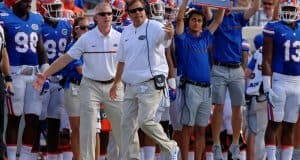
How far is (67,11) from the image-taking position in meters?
15.9

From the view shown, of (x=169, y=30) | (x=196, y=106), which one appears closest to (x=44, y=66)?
(x=196, y=106)

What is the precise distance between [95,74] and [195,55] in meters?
1.39

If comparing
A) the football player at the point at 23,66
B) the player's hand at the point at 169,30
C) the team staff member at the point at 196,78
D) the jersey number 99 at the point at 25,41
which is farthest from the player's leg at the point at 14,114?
the player's hand at the point at 169,30

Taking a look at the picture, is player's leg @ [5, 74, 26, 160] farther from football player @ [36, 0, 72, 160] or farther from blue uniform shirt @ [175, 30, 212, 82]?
blue uniform shirt @ [175, 30, 212, 82]

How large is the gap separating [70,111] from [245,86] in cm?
274

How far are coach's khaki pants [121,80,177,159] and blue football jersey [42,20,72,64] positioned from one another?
1.76m

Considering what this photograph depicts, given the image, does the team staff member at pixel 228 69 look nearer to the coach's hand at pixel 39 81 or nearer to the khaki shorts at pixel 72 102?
the khaki shorts at pixel 72 102

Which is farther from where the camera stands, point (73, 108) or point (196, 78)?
point (73, 108)

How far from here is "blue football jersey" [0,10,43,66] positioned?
579 inches

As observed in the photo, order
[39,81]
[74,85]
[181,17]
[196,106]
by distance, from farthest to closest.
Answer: [74,85]
[196,106]
[181,17]
[39,81]

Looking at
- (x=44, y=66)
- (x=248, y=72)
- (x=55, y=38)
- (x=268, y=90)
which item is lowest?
(x=248, y=72)

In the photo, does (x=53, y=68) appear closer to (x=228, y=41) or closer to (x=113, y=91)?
(x=113, y=91)

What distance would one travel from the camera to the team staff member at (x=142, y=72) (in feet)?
44.8

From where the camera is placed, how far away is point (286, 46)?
1493cm
